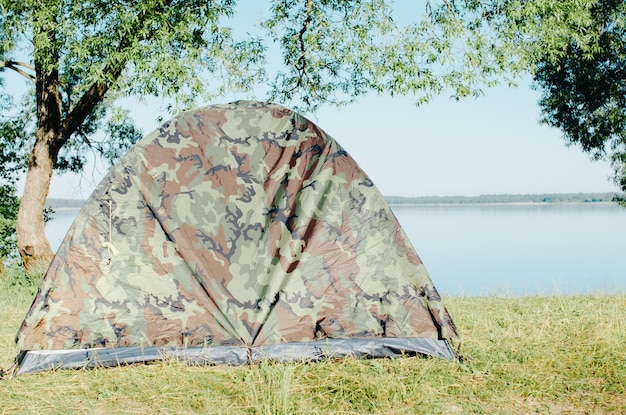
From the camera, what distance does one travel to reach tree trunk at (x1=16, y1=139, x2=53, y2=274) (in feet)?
36.7

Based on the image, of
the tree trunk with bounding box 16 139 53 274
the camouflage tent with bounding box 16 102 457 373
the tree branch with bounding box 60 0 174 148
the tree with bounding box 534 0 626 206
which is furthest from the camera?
the tree with bounding box 534 0 626 206

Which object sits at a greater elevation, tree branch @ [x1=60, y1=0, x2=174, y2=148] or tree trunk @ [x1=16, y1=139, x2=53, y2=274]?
tree branch @ [x1=60, y1=0, x2=174, y2=148]

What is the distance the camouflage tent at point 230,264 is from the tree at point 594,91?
11.6 metres

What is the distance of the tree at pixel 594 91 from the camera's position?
1460 cm

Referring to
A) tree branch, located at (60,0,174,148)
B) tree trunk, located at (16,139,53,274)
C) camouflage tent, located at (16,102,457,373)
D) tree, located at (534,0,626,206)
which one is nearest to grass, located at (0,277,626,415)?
camouflage tent, located at (16,102,457,373)

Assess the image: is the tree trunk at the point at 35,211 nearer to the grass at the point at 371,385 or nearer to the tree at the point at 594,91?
the grass at the point at 371,385

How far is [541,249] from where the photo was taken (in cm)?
6956

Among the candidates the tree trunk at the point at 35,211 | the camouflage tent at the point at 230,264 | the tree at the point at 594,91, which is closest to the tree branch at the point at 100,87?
the tree trunk at the point at 35,211

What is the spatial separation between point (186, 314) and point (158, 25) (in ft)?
19.5

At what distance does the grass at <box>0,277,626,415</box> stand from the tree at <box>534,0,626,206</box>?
1147 cm

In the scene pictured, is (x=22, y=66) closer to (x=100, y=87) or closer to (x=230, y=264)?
(x=100, y=87)

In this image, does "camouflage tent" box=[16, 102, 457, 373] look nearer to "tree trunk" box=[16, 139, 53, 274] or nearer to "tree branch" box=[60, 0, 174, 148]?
"tree branch" box=[60, 0, 174, 148]

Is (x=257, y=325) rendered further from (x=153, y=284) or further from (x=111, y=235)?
(x=111, y=235)

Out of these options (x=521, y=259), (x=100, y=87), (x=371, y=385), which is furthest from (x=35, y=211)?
(x=521, y=259)
